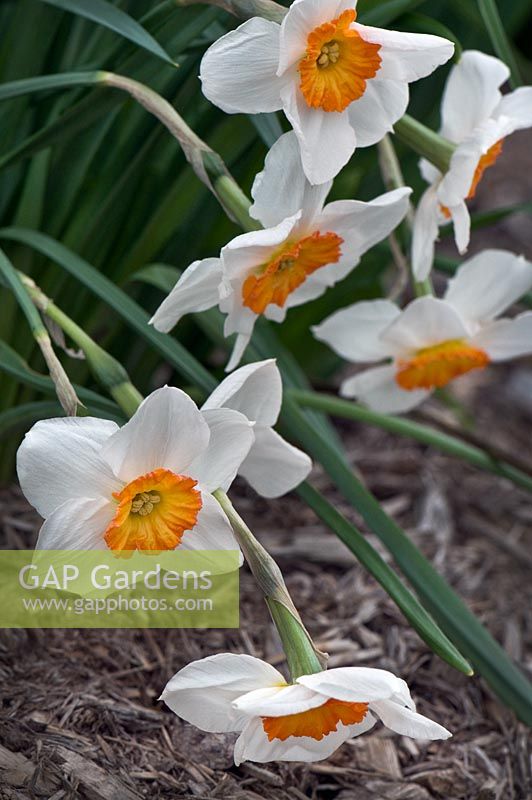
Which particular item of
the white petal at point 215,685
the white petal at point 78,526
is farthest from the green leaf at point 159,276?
the white petal at point 215,685

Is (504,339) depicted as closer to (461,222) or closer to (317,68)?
(461,222)

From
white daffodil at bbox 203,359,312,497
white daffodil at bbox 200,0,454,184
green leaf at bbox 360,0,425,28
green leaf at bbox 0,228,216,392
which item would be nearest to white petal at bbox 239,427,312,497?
white daffodil at bbox 203,359,312,497

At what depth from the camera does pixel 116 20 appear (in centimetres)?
115

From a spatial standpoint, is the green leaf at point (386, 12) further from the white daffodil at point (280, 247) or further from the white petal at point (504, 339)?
the white petal at point (504, 339)

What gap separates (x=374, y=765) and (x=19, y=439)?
2.54 feet

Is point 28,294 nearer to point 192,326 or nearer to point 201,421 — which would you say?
point 201,421

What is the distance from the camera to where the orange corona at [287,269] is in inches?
41.5

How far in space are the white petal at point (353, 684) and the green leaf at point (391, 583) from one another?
19 cm

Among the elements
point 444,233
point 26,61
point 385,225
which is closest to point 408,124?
point 385,225

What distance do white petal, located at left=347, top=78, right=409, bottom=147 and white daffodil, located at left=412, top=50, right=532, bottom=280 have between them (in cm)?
13

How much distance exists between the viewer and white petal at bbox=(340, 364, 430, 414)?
1505 millimetres

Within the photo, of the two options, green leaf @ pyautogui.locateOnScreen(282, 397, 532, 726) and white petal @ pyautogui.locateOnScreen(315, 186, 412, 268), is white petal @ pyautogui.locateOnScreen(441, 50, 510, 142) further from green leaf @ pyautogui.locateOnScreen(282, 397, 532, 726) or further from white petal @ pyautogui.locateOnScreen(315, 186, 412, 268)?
green leaf @ pyautogui.locateOnScreen(282, 397, 532, 726)

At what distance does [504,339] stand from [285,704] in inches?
31.6

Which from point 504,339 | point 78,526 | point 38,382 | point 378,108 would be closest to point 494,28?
point 378,108
